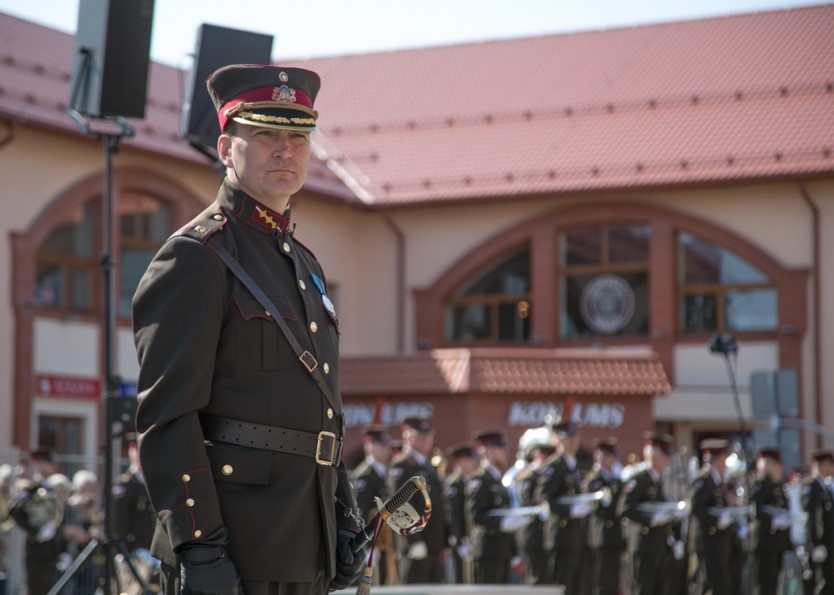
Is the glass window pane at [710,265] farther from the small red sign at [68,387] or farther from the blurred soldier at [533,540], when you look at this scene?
the blurred soldier at [533,540]

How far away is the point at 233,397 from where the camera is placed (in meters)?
4.57

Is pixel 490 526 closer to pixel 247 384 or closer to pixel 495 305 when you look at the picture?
pixel 247 384

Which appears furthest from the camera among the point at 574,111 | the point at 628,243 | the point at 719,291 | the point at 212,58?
the point at 574,111

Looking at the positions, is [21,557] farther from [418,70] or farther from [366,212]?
[418,70]

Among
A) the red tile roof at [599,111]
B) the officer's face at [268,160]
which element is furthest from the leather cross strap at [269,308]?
the red tile roof at [599,111]

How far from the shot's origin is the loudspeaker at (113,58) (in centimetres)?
843

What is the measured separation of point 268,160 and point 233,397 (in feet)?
2.40

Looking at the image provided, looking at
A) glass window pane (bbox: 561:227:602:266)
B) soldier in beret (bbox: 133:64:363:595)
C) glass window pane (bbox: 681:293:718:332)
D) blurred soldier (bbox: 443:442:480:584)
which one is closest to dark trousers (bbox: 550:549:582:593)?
blurred soldier (bbox: 443:442:480:584)

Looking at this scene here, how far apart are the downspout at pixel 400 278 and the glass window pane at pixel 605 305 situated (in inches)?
140

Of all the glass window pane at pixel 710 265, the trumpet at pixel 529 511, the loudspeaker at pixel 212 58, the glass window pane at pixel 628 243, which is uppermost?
the glass window pane at pixel 628 243

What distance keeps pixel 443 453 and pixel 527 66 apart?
10416 millimetres

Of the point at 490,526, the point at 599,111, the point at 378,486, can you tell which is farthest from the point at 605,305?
the point at 378,486

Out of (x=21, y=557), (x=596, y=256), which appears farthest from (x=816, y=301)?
(x=21, y=557)

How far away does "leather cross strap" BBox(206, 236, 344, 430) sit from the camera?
4633mm
